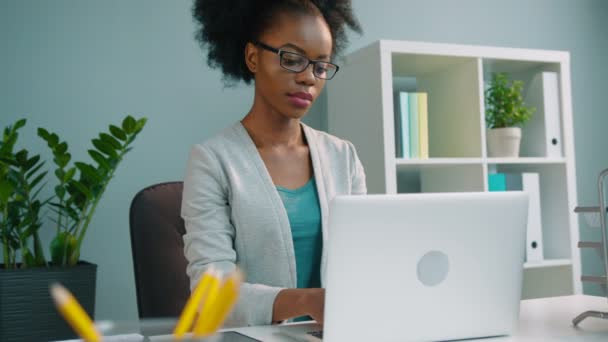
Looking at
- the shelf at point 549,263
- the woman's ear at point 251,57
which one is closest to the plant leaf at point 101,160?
the woman's ear at point 251,57

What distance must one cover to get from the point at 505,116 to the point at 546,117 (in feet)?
0.57

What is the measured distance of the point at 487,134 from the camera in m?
2.60

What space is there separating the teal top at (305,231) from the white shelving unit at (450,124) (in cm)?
73

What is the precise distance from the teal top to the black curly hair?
37 cm

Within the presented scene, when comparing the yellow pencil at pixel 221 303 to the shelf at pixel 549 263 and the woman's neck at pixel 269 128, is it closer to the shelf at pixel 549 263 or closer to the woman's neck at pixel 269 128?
the woman's neck at pixel 269 128

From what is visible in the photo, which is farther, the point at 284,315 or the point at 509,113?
the point at 509,113

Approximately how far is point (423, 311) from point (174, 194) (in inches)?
41.4

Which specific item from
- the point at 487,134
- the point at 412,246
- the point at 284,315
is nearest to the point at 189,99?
the point at 487,134

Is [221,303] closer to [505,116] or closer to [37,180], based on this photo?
[37,180]

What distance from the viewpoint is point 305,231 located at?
1.58 meters

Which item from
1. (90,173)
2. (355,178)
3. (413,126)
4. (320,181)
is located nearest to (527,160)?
(413,126)

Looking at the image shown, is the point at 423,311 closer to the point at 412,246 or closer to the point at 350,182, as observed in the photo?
the point at 412,246

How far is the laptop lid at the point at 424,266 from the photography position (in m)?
0.91

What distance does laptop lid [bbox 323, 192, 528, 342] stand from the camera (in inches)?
35.7
